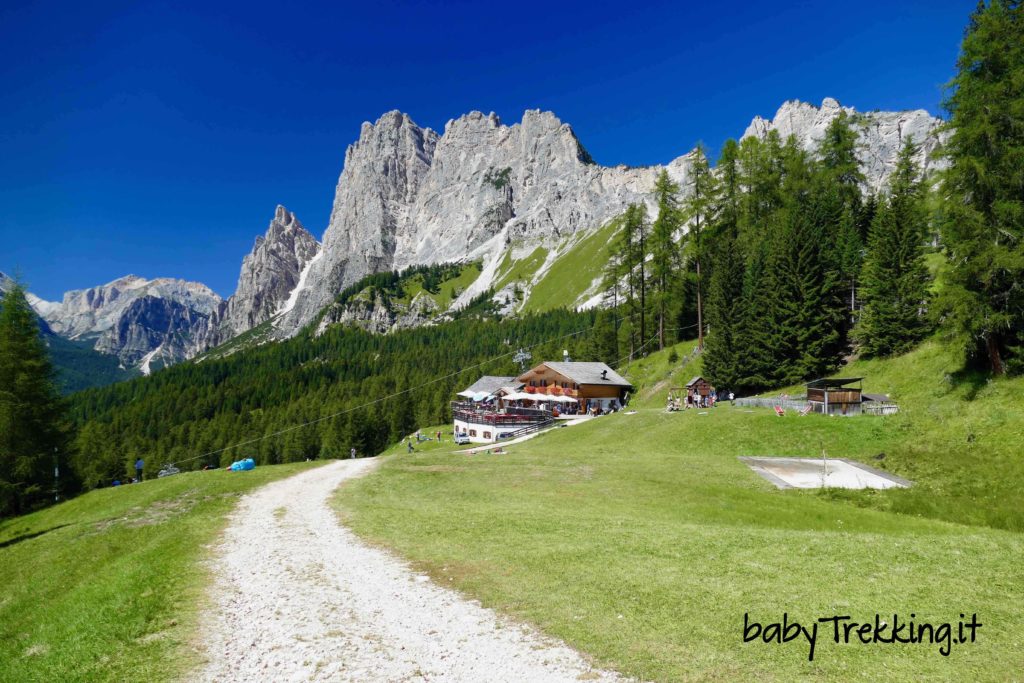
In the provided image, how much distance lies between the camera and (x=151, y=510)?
21.8 metres

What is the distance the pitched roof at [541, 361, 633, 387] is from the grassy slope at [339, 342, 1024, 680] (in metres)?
34.0

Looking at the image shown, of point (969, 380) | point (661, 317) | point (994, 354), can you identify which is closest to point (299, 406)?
point (661, 317)

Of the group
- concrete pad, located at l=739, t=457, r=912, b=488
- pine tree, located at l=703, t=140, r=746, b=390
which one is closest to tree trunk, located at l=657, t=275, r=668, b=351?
pine tree, located at l=703, t=140, r=746, b=390

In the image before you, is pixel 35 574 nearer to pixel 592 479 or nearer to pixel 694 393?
pixel 592 479

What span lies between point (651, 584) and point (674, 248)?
60.8m

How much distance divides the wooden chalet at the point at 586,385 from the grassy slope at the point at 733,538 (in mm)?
33421

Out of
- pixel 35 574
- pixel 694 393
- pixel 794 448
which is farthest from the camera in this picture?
pixel 694 393

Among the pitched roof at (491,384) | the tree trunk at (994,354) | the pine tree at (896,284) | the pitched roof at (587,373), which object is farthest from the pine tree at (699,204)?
the pitched roof at (491,384)

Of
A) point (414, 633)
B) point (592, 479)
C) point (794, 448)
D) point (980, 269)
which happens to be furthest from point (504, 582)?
point (980, 269)

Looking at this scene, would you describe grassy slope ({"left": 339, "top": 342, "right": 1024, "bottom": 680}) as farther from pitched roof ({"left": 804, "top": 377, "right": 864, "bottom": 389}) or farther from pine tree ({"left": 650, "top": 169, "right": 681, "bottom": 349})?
pine tree ({"left": 650, "top": 169, "right": 681, "bottom": 349})

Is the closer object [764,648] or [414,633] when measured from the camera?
[764,648]

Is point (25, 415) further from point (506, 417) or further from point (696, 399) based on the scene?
point (696, 399)

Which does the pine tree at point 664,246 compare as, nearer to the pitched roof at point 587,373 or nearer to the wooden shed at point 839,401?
the pitched roof at point 587,373

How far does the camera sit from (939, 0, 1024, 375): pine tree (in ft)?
91.2
